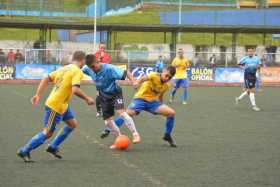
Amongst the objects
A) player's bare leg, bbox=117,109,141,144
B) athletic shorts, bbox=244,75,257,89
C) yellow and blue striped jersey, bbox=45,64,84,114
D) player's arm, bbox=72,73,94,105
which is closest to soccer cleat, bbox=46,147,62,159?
yellow and blue striped jersey, bbox=45,64,84,114

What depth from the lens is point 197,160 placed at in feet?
30.8

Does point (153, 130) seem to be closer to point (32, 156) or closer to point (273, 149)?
point (273, 149)

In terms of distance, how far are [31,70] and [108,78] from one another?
26.1 metres

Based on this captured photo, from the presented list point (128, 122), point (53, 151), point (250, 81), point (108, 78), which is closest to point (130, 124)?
point (128, 122)

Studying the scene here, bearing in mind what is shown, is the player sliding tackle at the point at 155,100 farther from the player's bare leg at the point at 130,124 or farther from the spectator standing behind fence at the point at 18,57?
the spectator standing behind fence at the point at 18,57

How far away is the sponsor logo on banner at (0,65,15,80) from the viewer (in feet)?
115

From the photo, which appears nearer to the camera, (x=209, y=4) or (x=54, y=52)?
(x=54, y=52)

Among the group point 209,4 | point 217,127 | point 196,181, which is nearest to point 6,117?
point 217,127

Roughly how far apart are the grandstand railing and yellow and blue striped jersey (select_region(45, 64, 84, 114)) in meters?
29.1

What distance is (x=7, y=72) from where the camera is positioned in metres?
35.3

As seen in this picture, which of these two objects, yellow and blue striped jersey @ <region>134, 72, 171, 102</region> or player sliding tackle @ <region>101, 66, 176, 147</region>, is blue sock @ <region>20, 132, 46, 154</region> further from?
yellow and blue striped jersey @ <region>134, 72, 171, 102</region>

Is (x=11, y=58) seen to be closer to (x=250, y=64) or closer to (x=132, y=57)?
(x=132, y=57)

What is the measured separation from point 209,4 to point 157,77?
63537mm

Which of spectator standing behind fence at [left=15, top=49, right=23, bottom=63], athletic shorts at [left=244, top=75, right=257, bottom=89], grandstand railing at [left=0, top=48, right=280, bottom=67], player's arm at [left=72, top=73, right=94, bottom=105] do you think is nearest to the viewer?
player's arm at [left=72, top=73, right=94, bottom=105]
